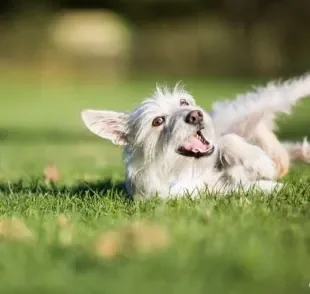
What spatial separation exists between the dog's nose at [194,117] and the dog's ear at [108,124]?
58 centimetres

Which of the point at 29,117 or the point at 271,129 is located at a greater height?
the point at 271,129

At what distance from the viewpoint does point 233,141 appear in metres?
6.73

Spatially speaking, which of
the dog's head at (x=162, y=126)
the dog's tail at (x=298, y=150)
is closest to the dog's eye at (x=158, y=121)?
the dog's head at (x=162, y=126)

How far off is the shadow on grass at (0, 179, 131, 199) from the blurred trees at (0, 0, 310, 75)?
31.2 m

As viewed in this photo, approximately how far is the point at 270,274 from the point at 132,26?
38.9 meters

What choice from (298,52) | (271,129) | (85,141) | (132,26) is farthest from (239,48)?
(271,129)

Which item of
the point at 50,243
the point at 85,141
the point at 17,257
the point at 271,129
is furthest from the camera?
the point at 85,141

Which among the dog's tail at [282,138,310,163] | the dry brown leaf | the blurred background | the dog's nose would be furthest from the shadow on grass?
the blurred background

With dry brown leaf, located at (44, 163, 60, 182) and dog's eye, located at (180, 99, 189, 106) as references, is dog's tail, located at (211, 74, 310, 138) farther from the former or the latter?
dry brown leaf, located at (44, 163, 60, 182)

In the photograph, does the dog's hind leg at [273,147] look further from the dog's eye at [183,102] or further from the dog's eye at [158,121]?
the dog's eye at [158,121]

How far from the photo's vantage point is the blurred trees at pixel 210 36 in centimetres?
3994

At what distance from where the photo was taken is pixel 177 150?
648 centimetres

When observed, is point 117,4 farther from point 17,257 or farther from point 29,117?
point 17,257

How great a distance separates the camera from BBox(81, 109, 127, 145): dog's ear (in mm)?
6754
